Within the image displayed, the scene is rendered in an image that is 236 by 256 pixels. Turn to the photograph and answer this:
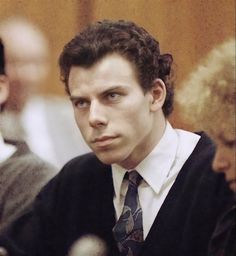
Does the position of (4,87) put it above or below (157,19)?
below

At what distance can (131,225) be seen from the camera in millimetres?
1229

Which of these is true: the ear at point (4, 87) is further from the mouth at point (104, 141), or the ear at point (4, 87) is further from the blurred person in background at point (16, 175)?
the mouth at point (104, 141)

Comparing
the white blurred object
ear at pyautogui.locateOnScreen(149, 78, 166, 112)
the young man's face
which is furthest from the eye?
the white blurred object

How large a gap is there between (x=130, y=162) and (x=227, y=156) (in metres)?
0.28

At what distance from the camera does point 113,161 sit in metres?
1.21

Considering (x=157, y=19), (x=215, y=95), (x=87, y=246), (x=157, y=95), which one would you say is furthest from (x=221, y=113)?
(x=87, y=246)

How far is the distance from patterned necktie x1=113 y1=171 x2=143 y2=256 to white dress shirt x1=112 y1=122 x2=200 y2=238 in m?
0.01

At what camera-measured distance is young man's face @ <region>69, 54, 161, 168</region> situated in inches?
46.4

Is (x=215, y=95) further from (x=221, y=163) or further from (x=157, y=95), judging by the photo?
(x=157, y=95)

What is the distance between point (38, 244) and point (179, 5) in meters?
0.61

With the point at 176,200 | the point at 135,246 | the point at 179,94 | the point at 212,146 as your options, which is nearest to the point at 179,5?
the point at 179,94

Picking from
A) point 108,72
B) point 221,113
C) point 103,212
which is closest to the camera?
point 221,113

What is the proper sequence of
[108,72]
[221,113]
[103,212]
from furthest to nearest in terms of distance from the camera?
[103,212], [108,72], [221,113]

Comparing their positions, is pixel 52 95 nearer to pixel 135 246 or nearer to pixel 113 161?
pixel 113 161
